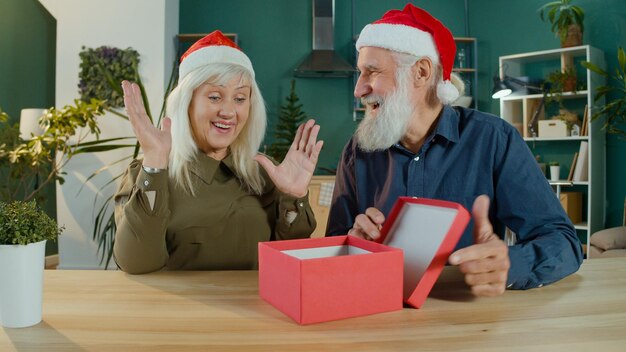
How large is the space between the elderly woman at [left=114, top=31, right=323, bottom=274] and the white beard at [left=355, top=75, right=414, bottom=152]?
18 cm

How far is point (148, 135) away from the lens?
4.33ft

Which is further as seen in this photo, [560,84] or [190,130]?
[560,84]

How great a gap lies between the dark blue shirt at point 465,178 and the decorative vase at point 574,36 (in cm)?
391

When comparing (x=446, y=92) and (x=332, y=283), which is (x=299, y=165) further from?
(x=332, y=283)

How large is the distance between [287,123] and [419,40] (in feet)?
12.9

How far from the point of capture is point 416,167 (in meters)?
1.61

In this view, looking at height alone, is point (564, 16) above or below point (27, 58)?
above

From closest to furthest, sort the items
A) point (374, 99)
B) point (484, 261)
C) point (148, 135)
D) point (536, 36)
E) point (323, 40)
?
point (484, 261) → point (148, 135) → point (374, 99) → point (536, 36) → point (323, 40)

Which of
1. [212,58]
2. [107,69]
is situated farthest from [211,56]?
[107,69]

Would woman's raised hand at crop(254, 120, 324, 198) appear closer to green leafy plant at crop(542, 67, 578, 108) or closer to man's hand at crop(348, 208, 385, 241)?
man's hand at crop(348, 208, 385, 241)

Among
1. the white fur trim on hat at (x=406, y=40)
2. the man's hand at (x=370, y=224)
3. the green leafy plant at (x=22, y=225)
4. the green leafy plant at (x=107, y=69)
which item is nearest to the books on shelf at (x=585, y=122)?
the white fur trim on hat at (x=406, y=40)

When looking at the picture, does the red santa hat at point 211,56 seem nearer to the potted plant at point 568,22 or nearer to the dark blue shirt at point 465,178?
the dark blue shirt at point 465,178

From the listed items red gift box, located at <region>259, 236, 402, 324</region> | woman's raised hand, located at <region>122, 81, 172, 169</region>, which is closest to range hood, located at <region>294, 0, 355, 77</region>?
woman's raised hand, located at <region>122, 81, 172, 169</region>

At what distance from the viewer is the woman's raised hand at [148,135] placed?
1.32 m
